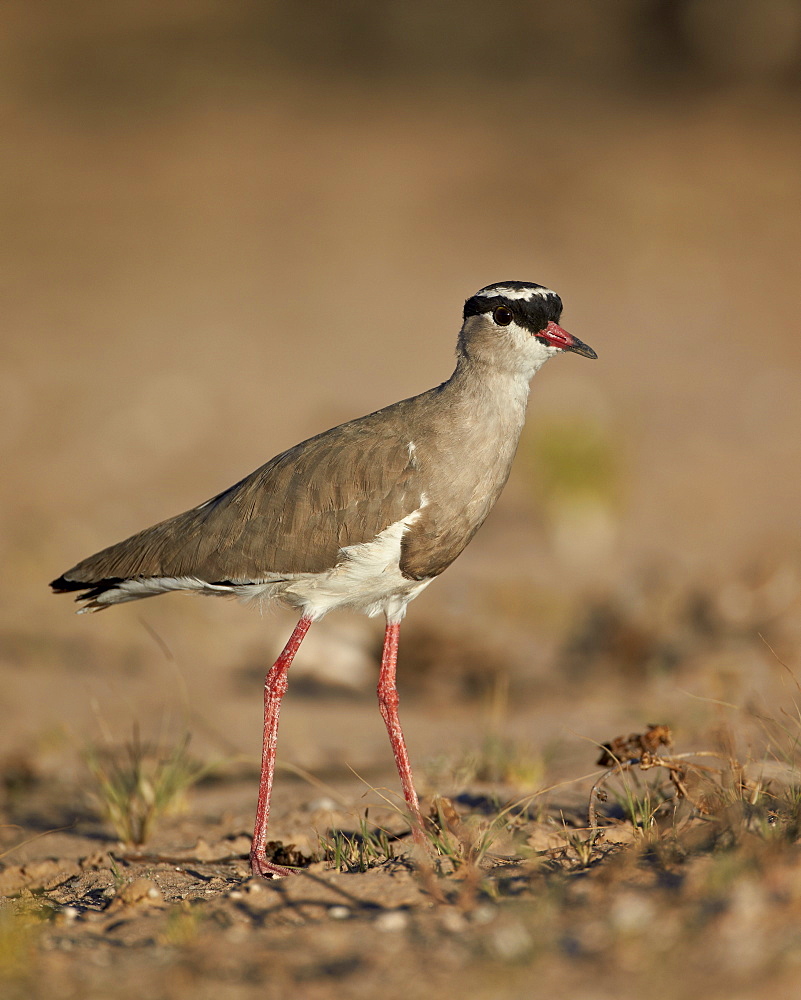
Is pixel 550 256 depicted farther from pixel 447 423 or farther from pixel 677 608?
pixel 447 423

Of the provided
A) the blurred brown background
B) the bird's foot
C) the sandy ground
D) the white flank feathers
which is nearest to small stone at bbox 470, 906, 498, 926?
the sandy ground

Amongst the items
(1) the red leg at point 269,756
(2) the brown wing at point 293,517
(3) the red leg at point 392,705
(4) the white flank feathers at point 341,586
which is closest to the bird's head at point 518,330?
(2) the brown wing at point 293,517

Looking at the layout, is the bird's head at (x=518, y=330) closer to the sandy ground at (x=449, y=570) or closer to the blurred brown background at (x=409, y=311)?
the sandy ground at (x=449, y=570)

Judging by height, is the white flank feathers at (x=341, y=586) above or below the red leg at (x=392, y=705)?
above

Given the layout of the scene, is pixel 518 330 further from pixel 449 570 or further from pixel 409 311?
pixel 409 311

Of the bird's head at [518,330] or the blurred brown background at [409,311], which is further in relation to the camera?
the blurred brown background at [409,311]

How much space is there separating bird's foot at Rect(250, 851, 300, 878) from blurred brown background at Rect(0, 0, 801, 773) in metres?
1.01

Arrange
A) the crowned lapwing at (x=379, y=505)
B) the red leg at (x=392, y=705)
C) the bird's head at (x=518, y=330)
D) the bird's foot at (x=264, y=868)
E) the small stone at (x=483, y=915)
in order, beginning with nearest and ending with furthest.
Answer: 1. the small stone at (x=483, y=915)
2. the bird's foot at (x=264, y=868)
3. the crowned lapwing at (x=379, y=505)
4. the bird's head at (x=518, y=330)
5. the red leg at (x=392, y=705)

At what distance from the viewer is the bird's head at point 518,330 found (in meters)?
4.91

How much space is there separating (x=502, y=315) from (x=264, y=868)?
272 cm

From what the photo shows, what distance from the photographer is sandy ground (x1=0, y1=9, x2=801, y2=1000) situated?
3.21m

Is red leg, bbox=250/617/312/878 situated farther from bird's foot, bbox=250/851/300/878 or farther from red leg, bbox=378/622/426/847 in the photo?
red leg, bbox=378/622/426/847

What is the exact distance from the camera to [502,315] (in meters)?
4.96

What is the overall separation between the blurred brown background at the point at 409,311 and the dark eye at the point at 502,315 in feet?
8.19
